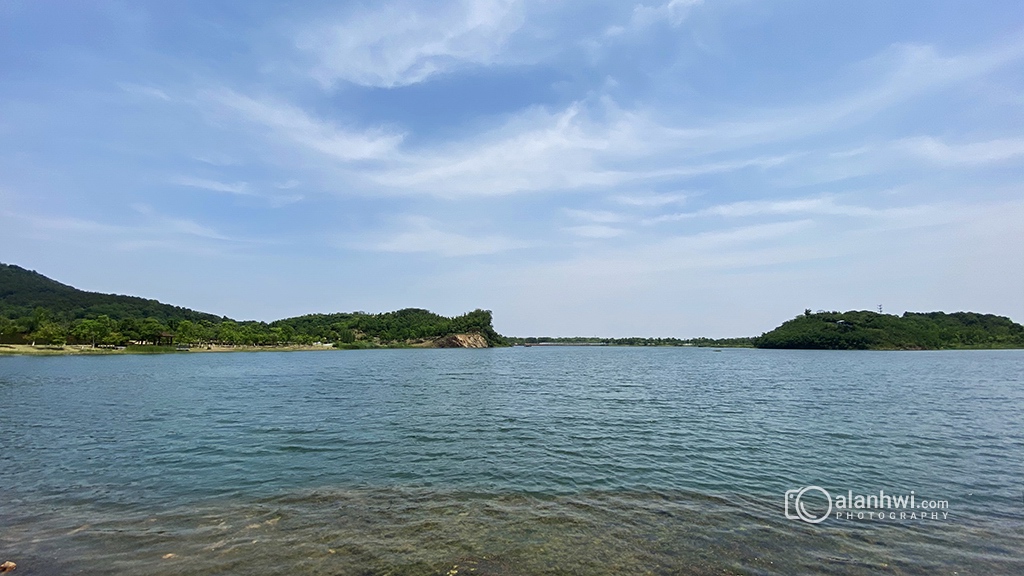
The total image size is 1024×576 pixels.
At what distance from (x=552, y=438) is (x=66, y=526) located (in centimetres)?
1826

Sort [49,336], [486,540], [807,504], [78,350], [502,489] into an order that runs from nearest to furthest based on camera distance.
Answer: [486,540] → [807,504] → [502,489] → [78,350] → [49,336]

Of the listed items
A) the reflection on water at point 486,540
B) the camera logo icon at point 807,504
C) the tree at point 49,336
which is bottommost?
the camera logo icon at point 807,504

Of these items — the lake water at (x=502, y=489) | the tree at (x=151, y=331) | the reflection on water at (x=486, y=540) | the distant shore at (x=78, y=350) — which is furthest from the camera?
the tree at (x=151, y=331)

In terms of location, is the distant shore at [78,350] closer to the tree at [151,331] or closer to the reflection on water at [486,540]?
the tree at [151,331]

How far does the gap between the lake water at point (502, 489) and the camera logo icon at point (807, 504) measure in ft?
0.50

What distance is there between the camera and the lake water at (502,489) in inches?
413

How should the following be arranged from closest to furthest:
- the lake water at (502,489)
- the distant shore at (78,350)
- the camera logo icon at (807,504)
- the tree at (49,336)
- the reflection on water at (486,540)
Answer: the reflection on water at (486,540)
the lake water at (502,489)
the camera logo icon at (807,504)
the distant shore at (78,350)
the tree at (49,336)

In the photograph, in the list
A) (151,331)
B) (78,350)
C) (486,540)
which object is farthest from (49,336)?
(486,540)

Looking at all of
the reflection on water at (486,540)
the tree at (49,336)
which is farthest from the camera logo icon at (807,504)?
the tree at (49,336)

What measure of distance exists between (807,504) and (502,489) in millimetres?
9561

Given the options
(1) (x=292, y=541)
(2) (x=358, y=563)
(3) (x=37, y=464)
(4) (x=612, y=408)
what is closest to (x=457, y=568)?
(2) (x=358, y=563)

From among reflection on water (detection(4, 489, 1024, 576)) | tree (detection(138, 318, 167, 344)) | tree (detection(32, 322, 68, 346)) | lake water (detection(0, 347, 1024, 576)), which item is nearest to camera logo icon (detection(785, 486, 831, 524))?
lake water (detection(0, 347, 1024, 576))

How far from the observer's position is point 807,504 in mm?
14664

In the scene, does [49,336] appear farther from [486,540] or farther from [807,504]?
[807,504]
